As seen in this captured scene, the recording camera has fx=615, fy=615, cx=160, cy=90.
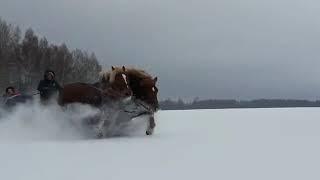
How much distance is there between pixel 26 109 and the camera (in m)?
14.5

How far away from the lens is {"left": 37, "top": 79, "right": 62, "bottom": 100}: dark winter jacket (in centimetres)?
1415

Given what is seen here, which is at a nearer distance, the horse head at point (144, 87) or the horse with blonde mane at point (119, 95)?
the horse with blonde mane at point (119, 95)

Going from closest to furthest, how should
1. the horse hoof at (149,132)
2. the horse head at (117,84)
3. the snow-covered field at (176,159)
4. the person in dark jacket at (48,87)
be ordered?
the snow-covered field at (176,159) → the horse head at (117,84) → the horse hoof at (149,132) → the person in dark jacket at (48,87)

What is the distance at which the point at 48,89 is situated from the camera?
558 inches

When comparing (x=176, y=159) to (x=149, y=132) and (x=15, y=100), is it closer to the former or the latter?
(x=149, y=132)

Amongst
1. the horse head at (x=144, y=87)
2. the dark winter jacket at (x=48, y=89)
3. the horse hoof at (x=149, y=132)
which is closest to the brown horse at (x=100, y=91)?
the horse head at (x=144, y=87)

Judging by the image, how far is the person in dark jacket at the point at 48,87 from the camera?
1415 centimetres

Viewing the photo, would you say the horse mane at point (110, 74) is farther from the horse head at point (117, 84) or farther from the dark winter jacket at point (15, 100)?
the dark winter jacket at point (15, 100)

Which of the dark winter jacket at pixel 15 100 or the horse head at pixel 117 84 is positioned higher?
the horse head at pixel 117 84

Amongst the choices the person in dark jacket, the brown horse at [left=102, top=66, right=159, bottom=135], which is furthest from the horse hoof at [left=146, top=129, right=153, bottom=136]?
the person in dark jacket

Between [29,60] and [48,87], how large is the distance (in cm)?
4311

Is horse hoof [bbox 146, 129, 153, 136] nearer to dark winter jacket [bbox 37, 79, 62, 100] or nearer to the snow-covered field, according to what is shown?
the snow-covered field

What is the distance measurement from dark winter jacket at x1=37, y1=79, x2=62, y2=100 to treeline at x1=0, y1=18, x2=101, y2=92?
35964 mm

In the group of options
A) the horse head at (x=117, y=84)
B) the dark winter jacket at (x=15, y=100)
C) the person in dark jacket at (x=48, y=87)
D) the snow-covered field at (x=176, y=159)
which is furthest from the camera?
the dark winter jacket at (x=15, y=100)
